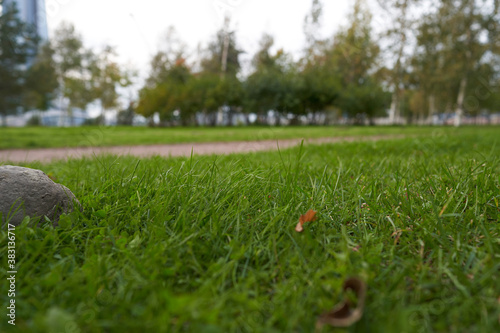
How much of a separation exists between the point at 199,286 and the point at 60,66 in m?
41.9

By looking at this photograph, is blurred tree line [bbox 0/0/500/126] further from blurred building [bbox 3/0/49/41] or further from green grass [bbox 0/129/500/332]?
green grass [bbox 0/129/500/332]

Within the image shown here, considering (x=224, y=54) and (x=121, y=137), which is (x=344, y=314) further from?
(x=224, y=54)

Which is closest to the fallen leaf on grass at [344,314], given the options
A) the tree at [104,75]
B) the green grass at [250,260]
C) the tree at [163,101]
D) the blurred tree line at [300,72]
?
the green grass at [250,260]

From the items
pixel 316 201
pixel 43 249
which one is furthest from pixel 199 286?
pixel 316 201

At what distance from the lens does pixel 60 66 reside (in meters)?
34.6

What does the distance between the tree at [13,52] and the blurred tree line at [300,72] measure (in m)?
0.06

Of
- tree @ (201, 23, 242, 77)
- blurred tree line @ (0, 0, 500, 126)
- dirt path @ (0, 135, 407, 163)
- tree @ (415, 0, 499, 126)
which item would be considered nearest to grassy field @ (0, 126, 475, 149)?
dirt path @ (0, 135, 407, 163)

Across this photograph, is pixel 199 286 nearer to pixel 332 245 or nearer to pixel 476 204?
pixel 332 245

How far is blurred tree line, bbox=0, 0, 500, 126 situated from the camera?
19.7 m

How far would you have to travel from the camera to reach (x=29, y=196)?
4.27 ft

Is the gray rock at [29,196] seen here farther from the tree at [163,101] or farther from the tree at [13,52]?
the tree at [13,52]

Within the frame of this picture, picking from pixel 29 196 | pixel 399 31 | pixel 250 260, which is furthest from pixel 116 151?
pixel 399 31

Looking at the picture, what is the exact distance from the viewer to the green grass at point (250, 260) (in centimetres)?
79

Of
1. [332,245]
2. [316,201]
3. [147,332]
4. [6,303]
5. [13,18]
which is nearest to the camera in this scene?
[147,332]
